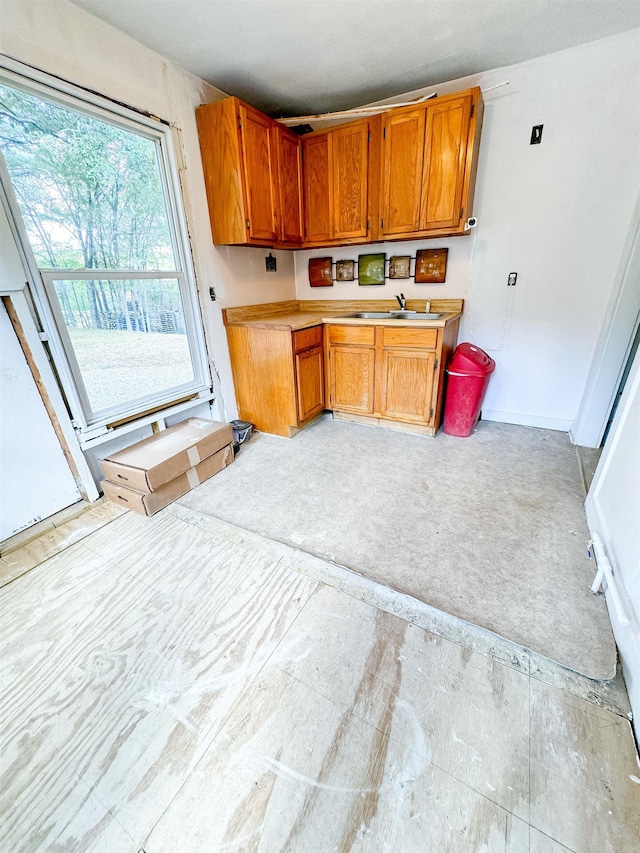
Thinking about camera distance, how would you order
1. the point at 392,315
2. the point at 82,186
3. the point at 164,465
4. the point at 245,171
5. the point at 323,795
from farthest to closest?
1. the point at 392,315
2. the point at 245,171
3. the point at 164,465
4. the point at 82,186
5. the point at 323,795

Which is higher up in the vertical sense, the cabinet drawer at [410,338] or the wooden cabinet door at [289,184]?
the wooden cabinet door at [289,184]

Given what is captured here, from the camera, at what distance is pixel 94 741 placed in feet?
3.38

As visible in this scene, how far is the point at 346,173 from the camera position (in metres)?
2.75

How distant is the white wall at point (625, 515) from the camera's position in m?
1.14

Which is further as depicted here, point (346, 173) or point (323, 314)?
point (323, 314)

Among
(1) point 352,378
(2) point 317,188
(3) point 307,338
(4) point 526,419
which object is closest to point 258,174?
(2) point 317,188

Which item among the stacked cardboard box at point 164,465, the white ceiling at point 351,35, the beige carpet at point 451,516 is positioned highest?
the white ceiling at point 351,35

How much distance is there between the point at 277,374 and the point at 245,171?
1.40m

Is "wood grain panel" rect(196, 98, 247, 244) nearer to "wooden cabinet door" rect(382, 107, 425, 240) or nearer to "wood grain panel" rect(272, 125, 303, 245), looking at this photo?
"wood grain panel" rect(272, 125, 303, 245)

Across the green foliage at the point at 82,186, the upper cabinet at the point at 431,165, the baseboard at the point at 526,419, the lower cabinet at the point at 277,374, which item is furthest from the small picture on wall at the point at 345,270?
the baseboard at the point at 526,419

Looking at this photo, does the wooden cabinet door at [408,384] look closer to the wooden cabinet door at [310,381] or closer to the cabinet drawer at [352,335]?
the cabinet drawer at [352,335]

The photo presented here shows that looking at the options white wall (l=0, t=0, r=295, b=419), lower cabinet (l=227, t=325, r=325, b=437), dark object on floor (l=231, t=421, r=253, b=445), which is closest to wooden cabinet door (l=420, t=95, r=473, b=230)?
lower cabinet (l=227, t=325, r=325, b=437)

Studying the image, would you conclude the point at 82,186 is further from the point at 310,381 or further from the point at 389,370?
the point at 389,370

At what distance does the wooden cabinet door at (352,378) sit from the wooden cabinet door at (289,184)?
104cm
